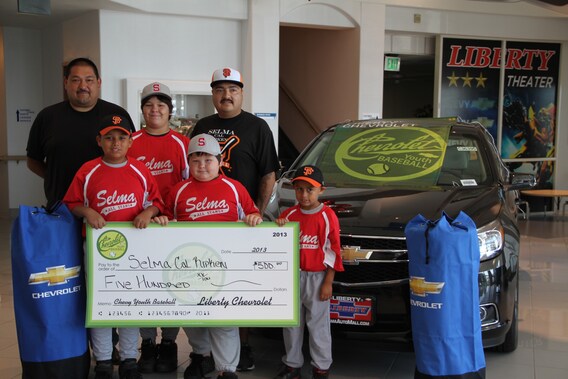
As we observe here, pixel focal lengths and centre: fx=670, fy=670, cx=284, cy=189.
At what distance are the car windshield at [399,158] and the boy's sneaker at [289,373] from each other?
4.43ft

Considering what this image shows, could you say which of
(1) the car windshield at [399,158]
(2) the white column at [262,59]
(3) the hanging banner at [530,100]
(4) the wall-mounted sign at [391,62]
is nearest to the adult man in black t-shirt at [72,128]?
(1) the car windshield at [399,158]

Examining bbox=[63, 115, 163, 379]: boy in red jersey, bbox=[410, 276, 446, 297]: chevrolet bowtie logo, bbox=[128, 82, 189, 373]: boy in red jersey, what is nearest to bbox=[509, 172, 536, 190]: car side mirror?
bbox=[410, 276, 446, 297]: chevrolet bowtie logo

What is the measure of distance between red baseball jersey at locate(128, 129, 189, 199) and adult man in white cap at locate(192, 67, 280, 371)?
308mm

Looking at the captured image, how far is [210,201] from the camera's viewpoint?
3.83 metres

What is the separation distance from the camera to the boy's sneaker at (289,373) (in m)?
3.96

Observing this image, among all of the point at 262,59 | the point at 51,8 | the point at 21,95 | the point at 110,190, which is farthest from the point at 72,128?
the point at 21,95

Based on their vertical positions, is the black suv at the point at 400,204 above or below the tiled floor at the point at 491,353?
above

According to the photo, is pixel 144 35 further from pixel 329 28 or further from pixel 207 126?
pixel 207 126

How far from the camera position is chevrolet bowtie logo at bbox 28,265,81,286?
3494 millimetres

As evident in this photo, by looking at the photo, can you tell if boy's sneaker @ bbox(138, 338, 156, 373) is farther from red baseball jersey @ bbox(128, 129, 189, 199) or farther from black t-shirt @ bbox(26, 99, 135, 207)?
black t-shirt @ bbox(26, 99, 135, 207)

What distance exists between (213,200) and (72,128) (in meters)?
1.07

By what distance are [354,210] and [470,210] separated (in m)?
0.71

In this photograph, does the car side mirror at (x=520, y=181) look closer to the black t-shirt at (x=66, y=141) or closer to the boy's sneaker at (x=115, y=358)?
the black t-shirt at (x=66, y=141)

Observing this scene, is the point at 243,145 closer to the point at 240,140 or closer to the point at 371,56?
the point at 240,140
